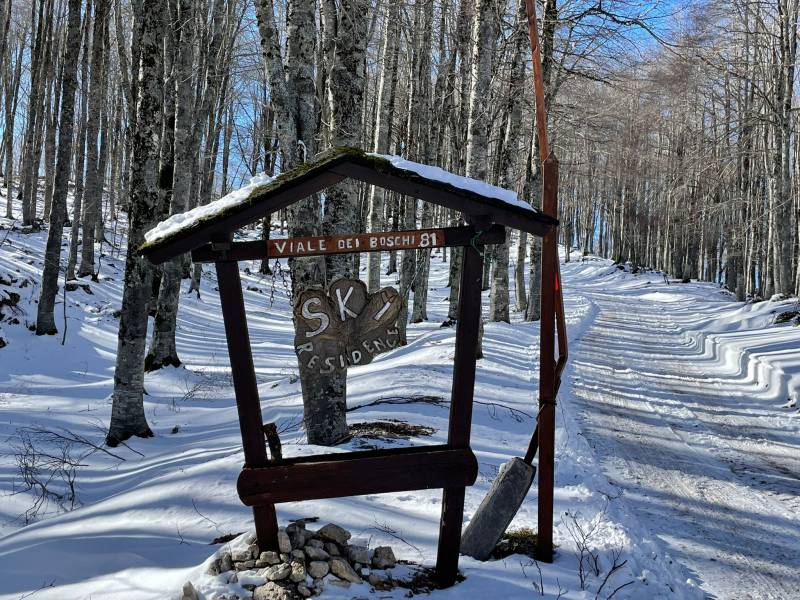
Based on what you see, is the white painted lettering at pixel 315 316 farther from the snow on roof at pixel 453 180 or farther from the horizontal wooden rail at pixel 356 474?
the snow on roof at pixel 453 180

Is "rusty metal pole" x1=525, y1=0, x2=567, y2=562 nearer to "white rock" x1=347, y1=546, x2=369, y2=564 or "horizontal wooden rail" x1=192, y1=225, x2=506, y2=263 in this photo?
"horizontal wooden rail" x1=192, y1=225, x2=506, y2=263

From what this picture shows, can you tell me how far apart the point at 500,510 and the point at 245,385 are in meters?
1.99

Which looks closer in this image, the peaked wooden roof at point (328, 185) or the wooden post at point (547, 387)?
the peaked wooden roof at point (328, 185)

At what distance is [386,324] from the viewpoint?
3.91 metres

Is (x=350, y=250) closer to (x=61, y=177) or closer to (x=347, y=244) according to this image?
(x=347, y=244)

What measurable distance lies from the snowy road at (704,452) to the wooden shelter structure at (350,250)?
216cm

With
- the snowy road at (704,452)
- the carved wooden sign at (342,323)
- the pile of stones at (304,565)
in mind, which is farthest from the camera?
the snowy road at (704,452)

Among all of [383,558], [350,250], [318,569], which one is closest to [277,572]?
[318,569]

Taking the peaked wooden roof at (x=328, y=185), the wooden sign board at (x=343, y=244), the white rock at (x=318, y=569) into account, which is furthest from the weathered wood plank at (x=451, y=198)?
the white rock at (x=318, y=569)

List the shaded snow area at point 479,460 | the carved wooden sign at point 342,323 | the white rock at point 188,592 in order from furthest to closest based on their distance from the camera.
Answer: the shaded snow area at point 479,460 → the carved wooden sign at point 342,323 → the white rock at point 188,592

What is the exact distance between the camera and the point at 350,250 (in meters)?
3.71

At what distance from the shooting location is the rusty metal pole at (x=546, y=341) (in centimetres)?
424

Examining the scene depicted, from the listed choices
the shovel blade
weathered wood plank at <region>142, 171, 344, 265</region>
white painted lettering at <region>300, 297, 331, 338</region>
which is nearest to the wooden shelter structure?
weathered wood plank at <region>142, 171, 344, 265</region>

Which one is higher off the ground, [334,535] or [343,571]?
[334,535]
